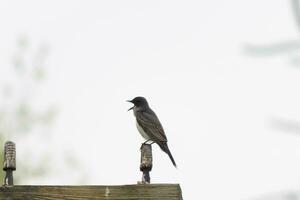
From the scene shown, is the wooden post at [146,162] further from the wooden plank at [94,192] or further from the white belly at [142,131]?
the white belly at [142,131]

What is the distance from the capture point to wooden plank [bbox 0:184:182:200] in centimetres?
515

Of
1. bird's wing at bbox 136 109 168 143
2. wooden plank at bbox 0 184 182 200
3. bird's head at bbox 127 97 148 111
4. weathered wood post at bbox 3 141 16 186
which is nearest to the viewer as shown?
wooden plank at bbox 0 184 182 200

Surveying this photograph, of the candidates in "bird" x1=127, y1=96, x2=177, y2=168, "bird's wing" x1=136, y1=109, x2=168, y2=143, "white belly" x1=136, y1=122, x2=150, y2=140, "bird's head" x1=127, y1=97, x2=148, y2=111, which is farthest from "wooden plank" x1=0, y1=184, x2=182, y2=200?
"bird's head" x1=127, y1=97, x2=148, y2=111

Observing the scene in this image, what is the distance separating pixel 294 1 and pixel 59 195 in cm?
319

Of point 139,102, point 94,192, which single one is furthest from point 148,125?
point 94,192

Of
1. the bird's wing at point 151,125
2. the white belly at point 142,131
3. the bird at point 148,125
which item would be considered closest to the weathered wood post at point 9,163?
the bird at point 148,125

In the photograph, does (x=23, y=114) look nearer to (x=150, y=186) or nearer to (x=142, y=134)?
(x=142, y=134)

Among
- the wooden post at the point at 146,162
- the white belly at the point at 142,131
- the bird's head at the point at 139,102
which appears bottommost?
the wooden post at the point at 146,162

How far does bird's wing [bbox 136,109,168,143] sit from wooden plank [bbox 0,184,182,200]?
7.18 meters

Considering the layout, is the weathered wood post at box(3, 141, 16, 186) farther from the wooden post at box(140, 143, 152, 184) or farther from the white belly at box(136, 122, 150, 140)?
the white belly at box(136, 122, 150, 140)

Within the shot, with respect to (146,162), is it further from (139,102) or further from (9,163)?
(139,102)

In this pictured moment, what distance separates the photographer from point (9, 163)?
17.7 ft

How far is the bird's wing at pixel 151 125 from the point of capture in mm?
12500

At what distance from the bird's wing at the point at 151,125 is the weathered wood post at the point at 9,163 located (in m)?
6.94
